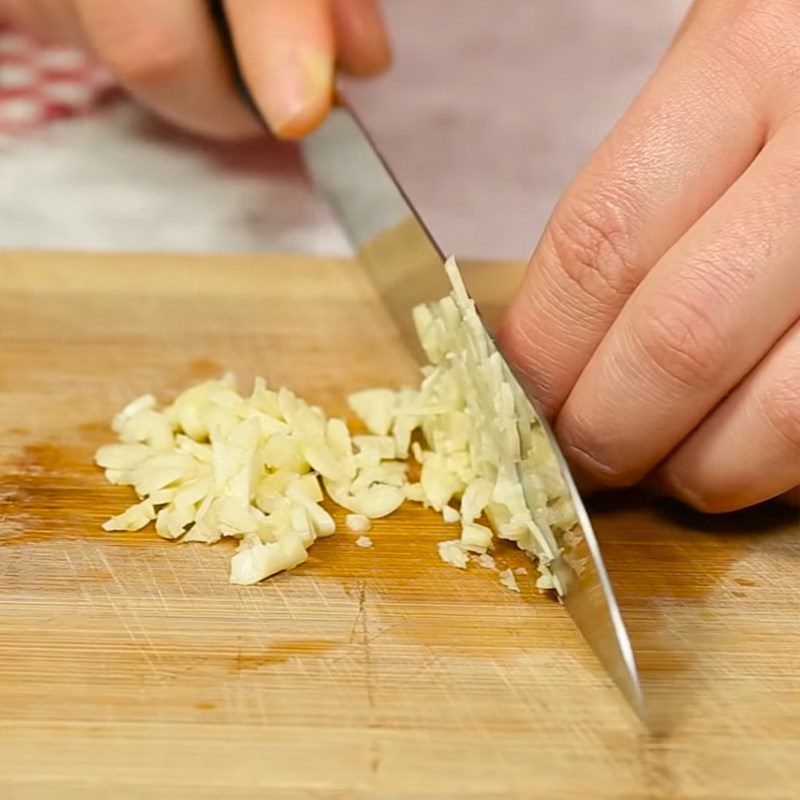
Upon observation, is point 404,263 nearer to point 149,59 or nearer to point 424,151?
point 149,59

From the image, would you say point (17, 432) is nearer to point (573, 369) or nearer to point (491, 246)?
point (573, 369)

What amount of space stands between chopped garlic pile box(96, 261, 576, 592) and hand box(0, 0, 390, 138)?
0.38 metres

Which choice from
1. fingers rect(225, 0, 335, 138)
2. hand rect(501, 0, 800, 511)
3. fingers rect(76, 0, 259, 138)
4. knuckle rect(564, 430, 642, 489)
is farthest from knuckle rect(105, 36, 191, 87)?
knuckle rect(564, 430, 642, 489)

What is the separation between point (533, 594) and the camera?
1.07 meters

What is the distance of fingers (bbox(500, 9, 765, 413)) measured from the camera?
1.04 meters

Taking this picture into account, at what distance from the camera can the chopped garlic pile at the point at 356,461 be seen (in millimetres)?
1075

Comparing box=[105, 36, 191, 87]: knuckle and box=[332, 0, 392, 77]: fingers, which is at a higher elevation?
box=[332, 0, 392, 77]: fingers

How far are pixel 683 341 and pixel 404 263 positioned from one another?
1.59 feet

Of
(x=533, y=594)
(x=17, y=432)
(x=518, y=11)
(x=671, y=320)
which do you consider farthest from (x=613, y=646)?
(x=518, y=11)

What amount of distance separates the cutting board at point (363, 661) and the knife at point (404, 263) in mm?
35

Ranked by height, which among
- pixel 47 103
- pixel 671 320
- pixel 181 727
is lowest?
pixel 47 103

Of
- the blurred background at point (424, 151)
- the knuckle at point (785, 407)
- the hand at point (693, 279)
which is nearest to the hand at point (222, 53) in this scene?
the blurred background at point (424, 151)

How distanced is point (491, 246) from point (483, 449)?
0.71 metres

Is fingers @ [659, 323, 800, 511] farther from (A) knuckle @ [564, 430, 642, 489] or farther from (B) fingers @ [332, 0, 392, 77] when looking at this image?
(B) fingers @ [332, 0, 392, 77]
